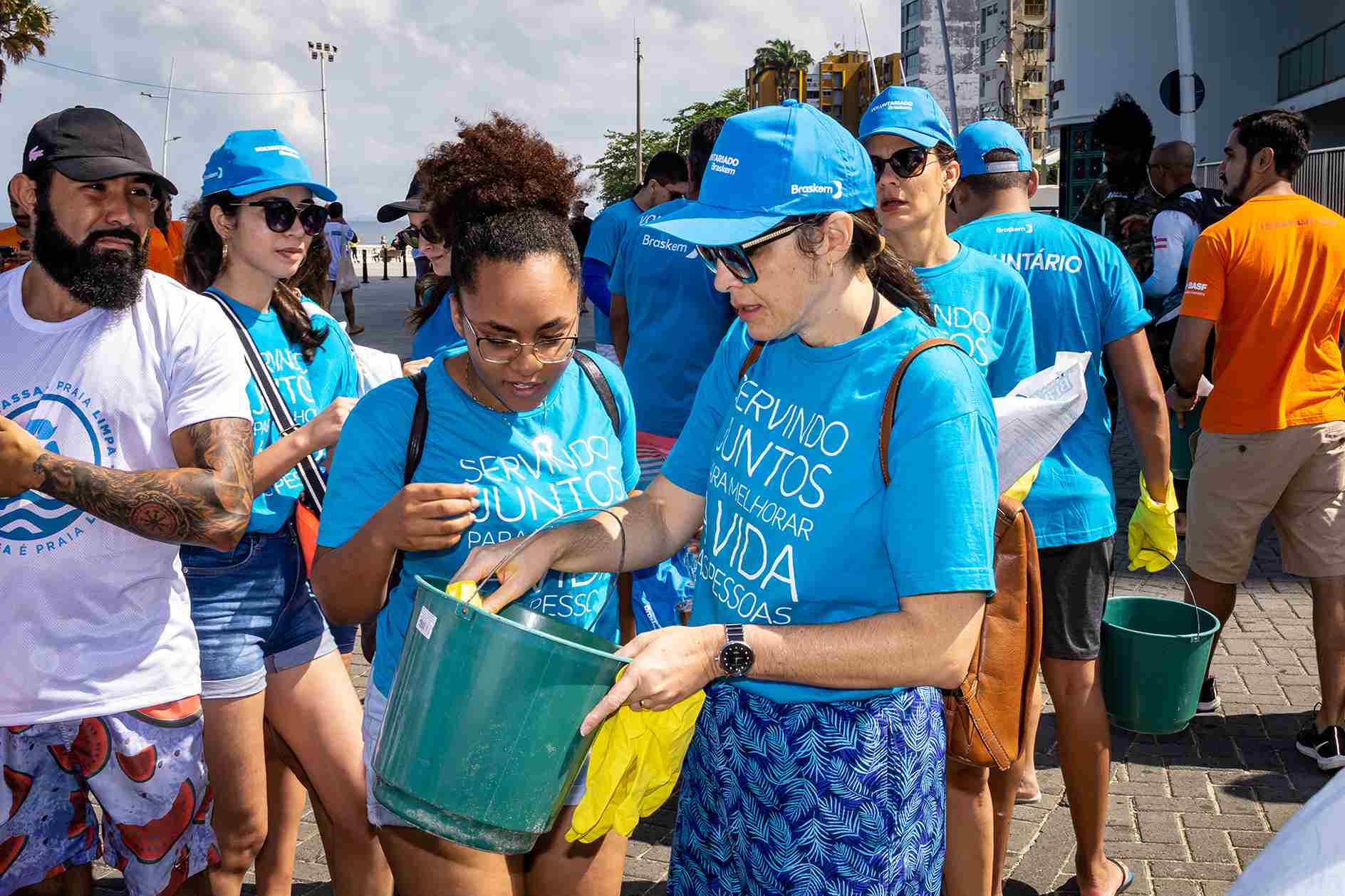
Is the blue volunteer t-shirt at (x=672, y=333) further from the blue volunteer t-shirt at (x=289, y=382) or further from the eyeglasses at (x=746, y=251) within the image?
the eyeglasses at (x=746, y=251)

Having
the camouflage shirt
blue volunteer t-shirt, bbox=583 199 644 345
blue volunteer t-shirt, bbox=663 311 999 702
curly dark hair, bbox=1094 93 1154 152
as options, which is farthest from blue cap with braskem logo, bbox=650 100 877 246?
curly dark hair, bbox=1094 93 1154 152

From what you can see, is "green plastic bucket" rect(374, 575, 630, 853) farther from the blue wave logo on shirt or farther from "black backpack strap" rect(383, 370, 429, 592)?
the blue wave logo on shirt

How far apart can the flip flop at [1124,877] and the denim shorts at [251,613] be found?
258 cm

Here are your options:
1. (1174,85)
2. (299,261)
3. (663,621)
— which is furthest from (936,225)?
(1174,85)

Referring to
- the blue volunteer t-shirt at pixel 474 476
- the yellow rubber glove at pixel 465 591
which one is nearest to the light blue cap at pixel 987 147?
the blue volunteer t-shirt at pixel 474 476

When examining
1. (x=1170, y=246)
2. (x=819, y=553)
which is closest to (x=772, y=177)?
(x=819, y=553)

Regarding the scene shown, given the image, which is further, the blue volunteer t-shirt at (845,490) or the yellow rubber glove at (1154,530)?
the yellow rubber glove at (1154,530)

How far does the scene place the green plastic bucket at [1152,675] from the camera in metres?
4.15

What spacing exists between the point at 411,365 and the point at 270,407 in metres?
0.49

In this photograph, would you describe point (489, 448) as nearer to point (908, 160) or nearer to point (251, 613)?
point (251, 613)

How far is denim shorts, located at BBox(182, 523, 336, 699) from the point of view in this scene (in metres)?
3.14

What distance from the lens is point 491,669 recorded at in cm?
194

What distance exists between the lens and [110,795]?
269 centimetres

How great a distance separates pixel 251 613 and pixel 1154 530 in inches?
114
